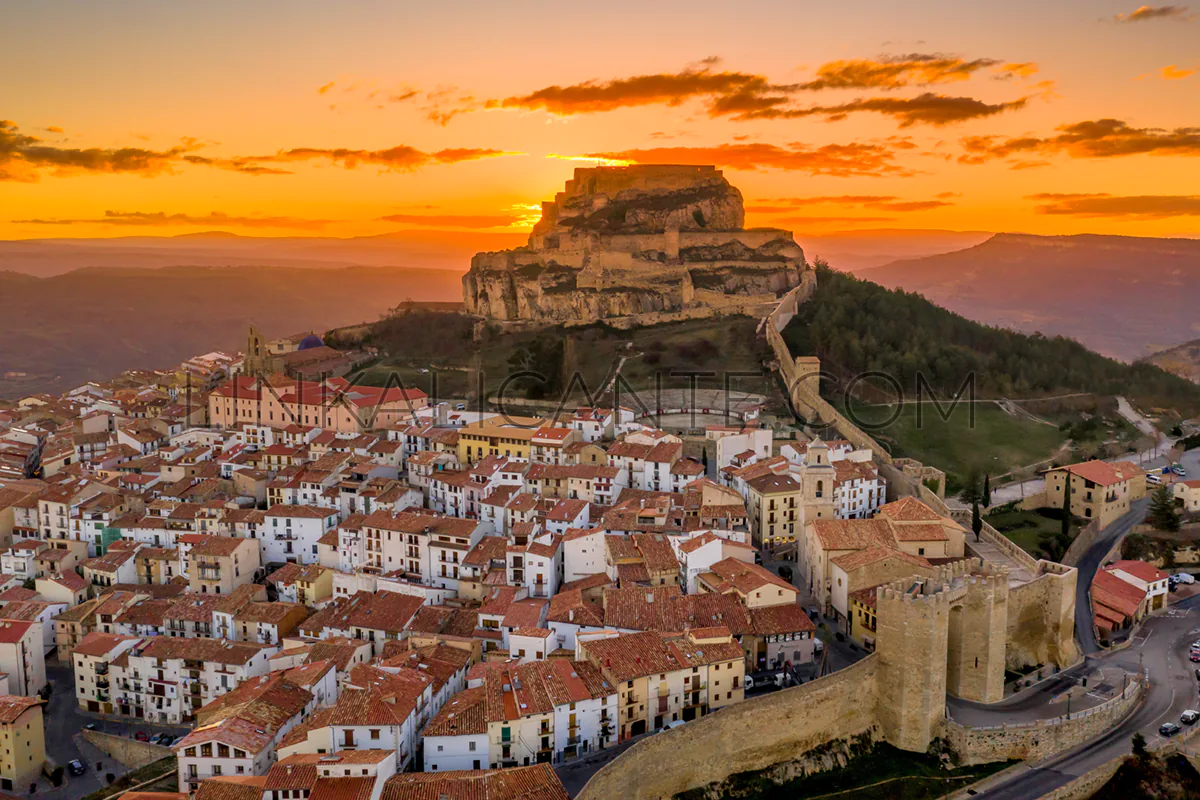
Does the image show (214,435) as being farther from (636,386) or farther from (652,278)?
(652,278)

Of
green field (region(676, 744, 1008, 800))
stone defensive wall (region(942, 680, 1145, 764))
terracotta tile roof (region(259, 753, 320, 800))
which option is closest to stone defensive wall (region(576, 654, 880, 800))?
green field (region(676, 744, 1008, 800))

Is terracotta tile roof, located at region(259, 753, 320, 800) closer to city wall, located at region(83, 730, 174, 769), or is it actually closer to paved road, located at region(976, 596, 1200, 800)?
city wall, located at region(83, 730, 174, 769)

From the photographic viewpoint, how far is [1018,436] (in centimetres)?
4059

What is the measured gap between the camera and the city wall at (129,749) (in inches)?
892

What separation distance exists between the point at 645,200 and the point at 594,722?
52.5 meters

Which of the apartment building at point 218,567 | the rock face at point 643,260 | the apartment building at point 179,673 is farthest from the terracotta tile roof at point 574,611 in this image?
the rock face at point 643,260

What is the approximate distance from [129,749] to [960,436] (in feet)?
105

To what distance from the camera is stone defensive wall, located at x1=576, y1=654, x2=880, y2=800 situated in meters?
17.4

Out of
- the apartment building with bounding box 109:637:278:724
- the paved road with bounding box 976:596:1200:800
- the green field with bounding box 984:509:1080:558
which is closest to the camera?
the paved road with bounding box 976:596:1200:800

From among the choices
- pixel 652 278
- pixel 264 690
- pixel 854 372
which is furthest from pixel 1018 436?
pixel 264 690

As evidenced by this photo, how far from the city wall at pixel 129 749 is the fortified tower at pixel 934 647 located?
16381mm

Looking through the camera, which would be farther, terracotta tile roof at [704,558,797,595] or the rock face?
the rock face

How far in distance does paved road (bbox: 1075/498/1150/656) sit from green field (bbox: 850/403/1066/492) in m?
5.30

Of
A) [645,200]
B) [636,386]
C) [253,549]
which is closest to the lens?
[253,549]
